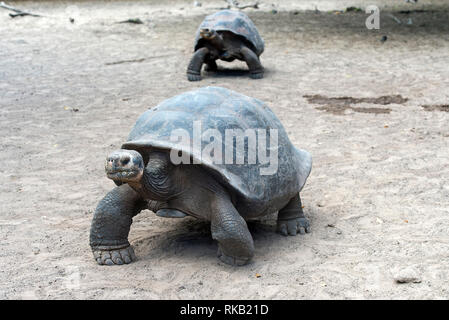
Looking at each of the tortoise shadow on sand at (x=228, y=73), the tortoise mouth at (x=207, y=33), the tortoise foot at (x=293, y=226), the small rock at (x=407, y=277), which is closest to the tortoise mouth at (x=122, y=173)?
the tortoise foot at (x=293, y=226)

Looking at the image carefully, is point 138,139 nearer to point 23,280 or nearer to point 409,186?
point 23,280

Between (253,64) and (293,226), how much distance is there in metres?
4.72

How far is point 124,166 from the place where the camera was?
8.23ft

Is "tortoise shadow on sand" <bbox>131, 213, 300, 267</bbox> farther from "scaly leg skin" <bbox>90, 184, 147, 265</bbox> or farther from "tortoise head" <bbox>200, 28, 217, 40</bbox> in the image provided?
"tortoise head" <bbox>200, 28, 217, 40</bbox>

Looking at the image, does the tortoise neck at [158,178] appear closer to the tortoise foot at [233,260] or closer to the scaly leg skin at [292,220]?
Result: the tortoise foot at [233,260]

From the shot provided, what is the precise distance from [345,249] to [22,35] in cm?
949

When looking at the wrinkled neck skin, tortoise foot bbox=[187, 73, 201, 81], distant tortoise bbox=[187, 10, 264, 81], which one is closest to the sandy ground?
tortoise foot bbox=[187, 73, 201, 81]

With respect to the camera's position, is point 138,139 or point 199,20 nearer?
point 138,139

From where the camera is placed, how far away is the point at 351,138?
16.5 feet

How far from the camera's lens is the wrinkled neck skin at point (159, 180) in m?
2.72

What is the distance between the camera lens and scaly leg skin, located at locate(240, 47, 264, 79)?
773cm

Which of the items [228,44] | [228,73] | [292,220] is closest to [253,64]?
[228,44]

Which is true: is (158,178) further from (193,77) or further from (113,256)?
(193,77)

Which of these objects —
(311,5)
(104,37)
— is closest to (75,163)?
(104,37)
